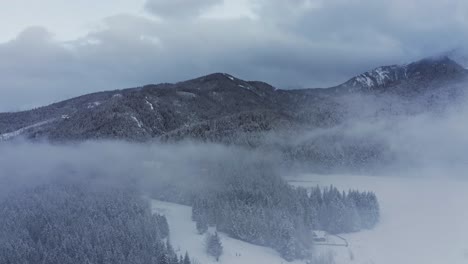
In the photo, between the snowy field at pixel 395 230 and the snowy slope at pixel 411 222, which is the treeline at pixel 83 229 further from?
the snowy slope at pixel 411 222

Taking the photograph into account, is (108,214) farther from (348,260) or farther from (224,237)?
(348,260)

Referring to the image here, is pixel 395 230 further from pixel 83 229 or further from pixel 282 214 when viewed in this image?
pixel 83 229

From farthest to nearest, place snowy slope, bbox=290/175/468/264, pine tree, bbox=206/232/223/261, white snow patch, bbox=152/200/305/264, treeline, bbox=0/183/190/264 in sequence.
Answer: snowy slope, bbox=290/175/468/264
white snow patch, bbox=152/200/305/264
pine tree, bbox=206/232/223/261
treeline, bbox=0/183/190/264

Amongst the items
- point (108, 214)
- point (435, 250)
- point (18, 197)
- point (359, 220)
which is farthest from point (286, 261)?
point (18, 197)

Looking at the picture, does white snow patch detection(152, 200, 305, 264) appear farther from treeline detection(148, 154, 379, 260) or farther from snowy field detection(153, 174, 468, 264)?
treeline detection(148, 154, 379, 260)

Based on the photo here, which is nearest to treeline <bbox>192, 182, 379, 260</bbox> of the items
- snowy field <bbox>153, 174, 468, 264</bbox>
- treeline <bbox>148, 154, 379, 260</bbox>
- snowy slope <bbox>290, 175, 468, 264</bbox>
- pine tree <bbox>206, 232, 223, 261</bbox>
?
treeline <bbox>148, 154, 379, 260</bbox>

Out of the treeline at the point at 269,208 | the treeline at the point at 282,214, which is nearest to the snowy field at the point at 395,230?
the treeline at the point at 282,214
